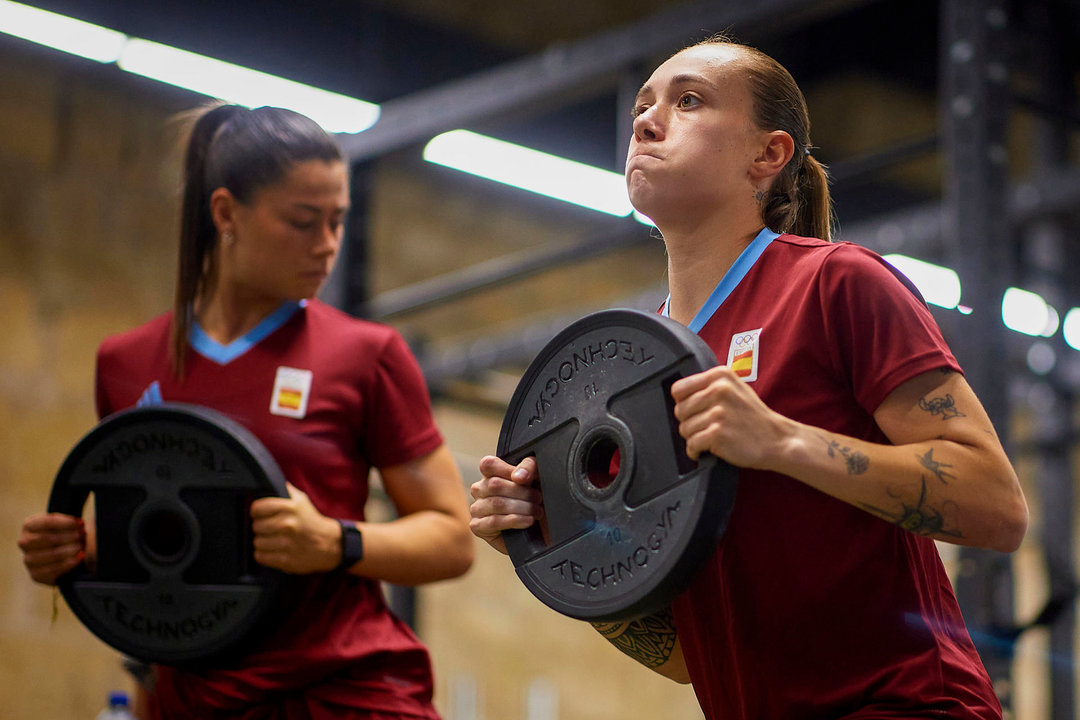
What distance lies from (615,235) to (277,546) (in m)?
2.37

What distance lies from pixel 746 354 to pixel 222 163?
1144mm

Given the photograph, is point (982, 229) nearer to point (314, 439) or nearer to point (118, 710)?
point (314, 439)

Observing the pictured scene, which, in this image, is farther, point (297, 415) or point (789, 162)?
point (297, 415)

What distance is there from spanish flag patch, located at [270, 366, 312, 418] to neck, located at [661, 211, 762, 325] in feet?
2.44

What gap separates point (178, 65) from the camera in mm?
5188

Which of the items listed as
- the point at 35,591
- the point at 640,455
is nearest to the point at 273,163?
the point at 640,455

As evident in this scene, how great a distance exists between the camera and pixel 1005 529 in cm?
126

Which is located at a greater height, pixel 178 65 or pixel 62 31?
pixel 62 31

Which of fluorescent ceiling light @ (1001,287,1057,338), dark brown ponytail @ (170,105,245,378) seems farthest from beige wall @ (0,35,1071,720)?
dark brown ponytail @ (170,105,245,378)

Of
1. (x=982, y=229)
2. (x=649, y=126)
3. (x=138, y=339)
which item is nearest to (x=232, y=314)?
(x=138, y=339)

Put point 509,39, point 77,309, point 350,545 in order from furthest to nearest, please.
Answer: point 509,39 → point 77,309 → point 350,545

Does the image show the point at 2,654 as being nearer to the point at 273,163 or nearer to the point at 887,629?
the point at 273,163

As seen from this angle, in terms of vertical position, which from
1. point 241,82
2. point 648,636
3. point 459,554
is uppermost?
point 241,82

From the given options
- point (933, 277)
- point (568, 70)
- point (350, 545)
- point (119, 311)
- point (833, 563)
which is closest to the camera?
point (833, 563)
